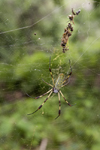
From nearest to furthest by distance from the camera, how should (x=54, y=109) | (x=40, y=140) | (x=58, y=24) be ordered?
(x=58, y=24) → (x=40, y=140) → (x=54, y=109)

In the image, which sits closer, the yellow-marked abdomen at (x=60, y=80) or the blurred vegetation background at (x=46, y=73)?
the yellow-marked abdomen at (x=60, y=80)

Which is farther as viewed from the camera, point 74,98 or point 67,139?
point 74,98

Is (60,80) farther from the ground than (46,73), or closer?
closer

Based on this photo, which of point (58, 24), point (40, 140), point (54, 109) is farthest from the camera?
point (54, 109)

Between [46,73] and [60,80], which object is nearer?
[60,80]

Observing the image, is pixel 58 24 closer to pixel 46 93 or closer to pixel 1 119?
pixel 46 93

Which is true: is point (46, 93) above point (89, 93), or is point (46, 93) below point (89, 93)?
above

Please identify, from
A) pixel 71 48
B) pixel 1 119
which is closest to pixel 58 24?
pixel 71 48

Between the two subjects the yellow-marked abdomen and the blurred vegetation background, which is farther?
the blurred vegetation background
